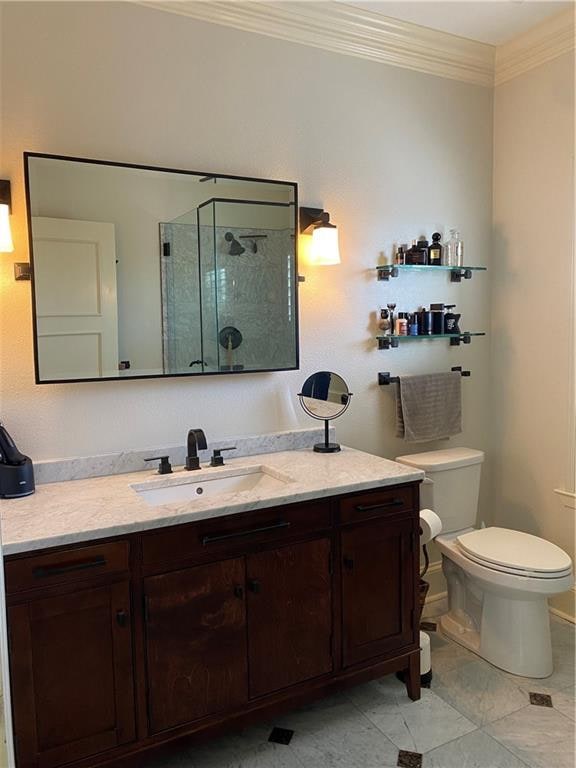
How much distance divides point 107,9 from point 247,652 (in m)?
2.27

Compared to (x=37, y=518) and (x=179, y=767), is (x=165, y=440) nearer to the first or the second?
(x=37, y=518)

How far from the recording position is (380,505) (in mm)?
2137

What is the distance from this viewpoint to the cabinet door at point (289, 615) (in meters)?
1.93

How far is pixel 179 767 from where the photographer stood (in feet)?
6.29

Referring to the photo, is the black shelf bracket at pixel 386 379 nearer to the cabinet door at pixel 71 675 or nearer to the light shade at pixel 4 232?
the cabinet door at pixel 71 675

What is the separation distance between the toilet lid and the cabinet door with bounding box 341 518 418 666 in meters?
0.40

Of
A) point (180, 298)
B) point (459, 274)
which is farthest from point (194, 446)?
point (459, 274)

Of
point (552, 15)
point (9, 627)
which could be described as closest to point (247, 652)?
point (9, 627)

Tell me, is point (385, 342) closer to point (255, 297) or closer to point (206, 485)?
point (255, 297)

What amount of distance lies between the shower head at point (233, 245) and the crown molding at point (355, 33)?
82 cm

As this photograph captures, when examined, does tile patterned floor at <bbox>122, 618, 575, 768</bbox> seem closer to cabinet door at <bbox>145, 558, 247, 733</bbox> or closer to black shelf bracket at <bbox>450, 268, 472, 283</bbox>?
cabinet door at <bbox>145, 558, 247, 733</bbox>

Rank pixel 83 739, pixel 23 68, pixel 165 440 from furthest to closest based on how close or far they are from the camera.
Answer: pixel 165 440, pixel 23 68, pixel 83 739

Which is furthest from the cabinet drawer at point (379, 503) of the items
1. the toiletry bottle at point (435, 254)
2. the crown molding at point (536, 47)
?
the crown molding at point (536, 47)

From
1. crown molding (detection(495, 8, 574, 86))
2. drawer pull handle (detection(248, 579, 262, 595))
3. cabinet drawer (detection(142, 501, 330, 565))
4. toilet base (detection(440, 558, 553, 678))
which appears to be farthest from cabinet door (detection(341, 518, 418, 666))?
crown molding (detection(495, 8, 574, 86))
